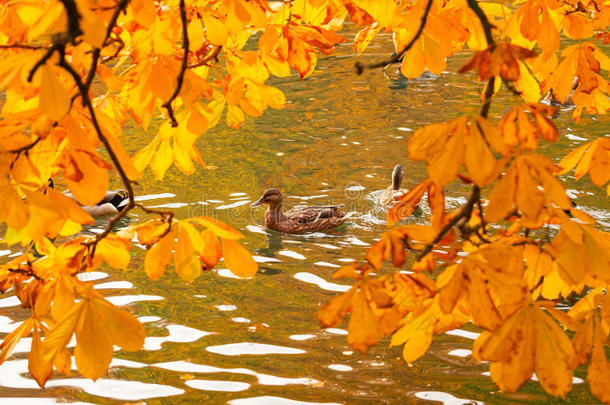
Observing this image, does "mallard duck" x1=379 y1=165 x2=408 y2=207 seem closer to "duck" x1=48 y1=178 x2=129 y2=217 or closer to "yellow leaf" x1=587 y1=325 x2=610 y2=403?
"duck" x1=48 y1=178 x2=129 y2=217

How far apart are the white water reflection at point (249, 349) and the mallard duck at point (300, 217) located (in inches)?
107

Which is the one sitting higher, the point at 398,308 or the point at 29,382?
the point at 398,308

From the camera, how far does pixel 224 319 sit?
257 inches

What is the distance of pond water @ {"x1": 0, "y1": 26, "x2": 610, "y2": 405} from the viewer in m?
5.31

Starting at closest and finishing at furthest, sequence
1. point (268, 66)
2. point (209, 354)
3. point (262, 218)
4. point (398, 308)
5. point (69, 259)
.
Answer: point (398, 308), point (69, 259), point (268, 66), point (209, 354), point (262, 218)

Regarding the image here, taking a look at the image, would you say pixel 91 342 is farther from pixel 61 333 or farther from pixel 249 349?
pixel 249 349

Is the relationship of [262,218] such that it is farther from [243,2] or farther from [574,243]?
[574,243]

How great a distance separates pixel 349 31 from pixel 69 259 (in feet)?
56.7

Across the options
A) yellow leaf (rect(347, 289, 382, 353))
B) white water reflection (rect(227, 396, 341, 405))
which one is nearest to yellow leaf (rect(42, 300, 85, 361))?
yellow leaf (rect(347, 289, 382, 353))

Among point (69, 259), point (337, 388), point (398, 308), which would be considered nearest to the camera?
point (398, 308)

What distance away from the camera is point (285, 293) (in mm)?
7004

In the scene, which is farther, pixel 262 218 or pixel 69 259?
pixel 262 218

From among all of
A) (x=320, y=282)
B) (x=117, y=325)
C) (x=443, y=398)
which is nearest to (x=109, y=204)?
(x=320, y=282)

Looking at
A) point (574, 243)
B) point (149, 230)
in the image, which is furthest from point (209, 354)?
point (574, 243)
